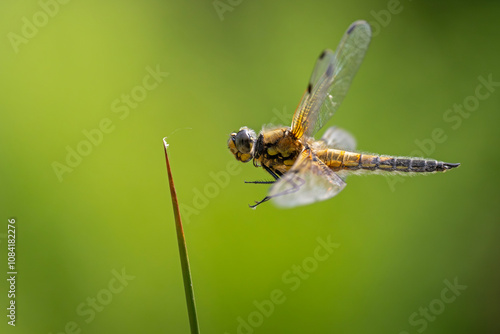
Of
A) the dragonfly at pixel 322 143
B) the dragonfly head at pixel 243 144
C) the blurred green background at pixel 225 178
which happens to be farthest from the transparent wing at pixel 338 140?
the blurred green background at pixel 225 178

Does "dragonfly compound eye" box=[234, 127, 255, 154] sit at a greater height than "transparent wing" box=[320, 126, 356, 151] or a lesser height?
lesser

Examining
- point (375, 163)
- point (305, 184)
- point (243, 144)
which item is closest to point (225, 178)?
point (243, 144)

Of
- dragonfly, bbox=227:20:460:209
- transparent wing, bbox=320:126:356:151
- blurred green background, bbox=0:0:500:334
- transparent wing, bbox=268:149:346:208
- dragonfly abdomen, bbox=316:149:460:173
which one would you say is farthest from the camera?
blurred green background, bbox=0:0:500:334

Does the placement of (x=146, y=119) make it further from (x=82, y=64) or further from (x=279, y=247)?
(x=279, y=247)

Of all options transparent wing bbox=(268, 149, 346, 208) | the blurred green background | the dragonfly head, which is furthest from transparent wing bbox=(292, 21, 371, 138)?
the blurred green background

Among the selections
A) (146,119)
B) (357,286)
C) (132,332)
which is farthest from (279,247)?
(146,119)

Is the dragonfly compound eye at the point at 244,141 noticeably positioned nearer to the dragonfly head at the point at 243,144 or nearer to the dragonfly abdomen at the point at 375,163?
the dragonfly head at the point at 243,144

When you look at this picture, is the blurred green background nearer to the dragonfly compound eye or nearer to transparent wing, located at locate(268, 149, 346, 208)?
the dragonfly compound eye
